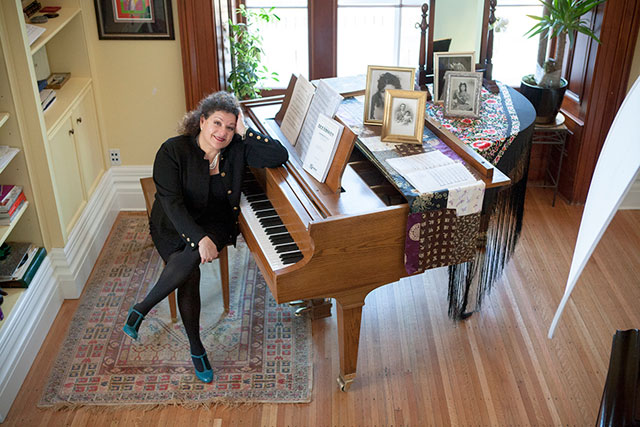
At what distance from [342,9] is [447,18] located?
2.88 ft

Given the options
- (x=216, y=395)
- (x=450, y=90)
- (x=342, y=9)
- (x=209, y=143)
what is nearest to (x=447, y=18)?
(x=450, y=90)

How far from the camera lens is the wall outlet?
4012 mm

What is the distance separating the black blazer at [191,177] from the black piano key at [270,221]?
0.18 m

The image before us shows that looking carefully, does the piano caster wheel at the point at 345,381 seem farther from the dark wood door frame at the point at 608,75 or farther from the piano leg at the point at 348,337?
the dark wood door frame at the point at 608,75

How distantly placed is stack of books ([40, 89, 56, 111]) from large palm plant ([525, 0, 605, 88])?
2.67 m

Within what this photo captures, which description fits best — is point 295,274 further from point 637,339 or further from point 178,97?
point 178,97

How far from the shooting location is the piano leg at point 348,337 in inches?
98.7

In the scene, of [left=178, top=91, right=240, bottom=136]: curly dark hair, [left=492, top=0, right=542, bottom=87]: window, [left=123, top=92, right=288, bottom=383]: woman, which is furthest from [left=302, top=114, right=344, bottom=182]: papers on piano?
[left=492, top=0, right=542, bottom=87]: window

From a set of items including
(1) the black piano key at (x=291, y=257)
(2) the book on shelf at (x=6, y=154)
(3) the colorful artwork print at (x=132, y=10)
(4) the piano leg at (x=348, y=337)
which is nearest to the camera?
(1) the black piano key at (x=291, y=257)

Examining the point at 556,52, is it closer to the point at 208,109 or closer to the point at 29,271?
the point at 208,109

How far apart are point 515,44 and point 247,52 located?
180cm

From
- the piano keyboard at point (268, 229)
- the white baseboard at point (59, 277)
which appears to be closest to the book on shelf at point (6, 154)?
the white baseboard at point (59, 277)

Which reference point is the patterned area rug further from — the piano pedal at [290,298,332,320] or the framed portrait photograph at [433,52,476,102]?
the framed portrait photograph at [433,52,476,102]

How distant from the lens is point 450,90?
3.10m
